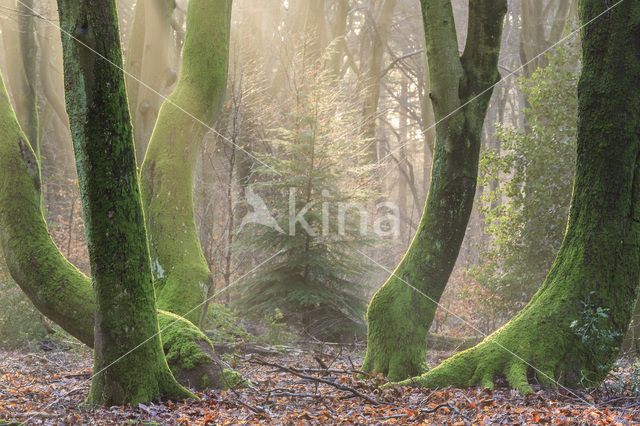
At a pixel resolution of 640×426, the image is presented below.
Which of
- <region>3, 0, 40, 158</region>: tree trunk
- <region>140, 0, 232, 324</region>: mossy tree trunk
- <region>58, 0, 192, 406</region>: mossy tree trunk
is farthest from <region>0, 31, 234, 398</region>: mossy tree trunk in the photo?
<region>3, 0, 40, 158</region>: tree trunk

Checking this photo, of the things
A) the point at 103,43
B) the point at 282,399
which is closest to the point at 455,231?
the point at 282,399

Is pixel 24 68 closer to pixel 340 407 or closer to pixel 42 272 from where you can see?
pixel 42 272

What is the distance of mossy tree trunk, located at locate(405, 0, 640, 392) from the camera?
16.4ft

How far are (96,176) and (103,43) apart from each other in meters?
1.01

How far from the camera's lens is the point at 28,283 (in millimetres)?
5578

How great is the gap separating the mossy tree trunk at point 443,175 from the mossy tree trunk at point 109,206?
112 inches

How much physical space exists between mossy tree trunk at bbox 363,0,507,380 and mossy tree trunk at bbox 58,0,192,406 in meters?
2.85

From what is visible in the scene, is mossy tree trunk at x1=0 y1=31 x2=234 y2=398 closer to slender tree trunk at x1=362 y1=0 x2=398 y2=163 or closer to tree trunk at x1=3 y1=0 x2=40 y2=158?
tree trunk at x1=3 y1=0 x2=40 y2=158

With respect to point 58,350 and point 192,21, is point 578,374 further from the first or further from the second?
point 58,350

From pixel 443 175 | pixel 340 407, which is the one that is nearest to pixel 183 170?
pixel 443 175

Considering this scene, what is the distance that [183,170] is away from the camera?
267 inches

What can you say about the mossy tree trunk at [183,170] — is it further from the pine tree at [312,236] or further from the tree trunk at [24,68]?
the pine tree at [312,236]

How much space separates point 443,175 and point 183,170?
3118mm

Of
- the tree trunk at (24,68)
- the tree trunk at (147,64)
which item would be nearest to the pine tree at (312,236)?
the tree trunk at (147,64)
